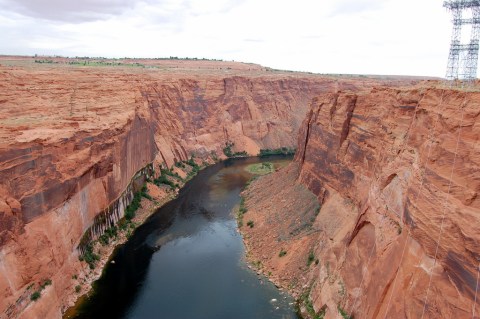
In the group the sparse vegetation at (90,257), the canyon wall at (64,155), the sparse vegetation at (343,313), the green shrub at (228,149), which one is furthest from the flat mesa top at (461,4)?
the green shrub at (228,149)

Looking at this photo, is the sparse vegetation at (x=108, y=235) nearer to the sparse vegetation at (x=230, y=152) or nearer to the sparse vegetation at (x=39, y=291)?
the sparse vegetation at (x=39, y=291)

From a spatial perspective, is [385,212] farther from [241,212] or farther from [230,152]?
[230,152]

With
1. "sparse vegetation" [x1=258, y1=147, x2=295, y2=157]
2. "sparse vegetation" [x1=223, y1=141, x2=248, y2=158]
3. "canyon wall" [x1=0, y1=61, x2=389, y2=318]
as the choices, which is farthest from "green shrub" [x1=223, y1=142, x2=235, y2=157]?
"sparse vegetation" [x1=258, y1=147, x2=295, y2=157]

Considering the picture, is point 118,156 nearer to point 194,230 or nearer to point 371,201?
point 194,230

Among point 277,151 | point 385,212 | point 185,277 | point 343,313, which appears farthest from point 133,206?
point 277,151

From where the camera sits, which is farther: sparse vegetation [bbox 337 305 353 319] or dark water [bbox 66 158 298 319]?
dark water [bbox 66 158 298 319]

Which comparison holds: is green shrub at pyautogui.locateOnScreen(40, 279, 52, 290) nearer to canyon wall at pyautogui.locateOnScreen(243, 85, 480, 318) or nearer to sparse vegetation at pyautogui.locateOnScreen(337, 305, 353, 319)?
canyon wall at pyautogui.locateOnScreen(243, 85, 480, 318)
